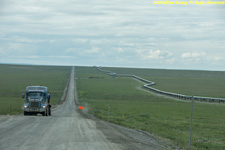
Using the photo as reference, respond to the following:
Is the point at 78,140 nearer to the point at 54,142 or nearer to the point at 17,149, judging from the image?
the point at 54,142

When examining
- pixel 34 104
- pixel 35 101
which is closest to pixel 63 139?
pixel 35 101

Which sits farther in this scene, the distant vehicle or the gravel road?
the distant vehicle

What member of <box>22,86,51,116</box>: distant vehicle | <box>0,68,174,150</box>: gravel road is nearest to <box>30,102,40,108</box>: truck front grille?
<box>22,86,51,116</box>: distant vehicle

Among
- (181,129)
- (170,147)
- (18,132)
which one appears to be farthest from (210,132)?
(18,132)

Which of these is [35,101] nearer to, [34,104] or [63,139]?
[34,104]

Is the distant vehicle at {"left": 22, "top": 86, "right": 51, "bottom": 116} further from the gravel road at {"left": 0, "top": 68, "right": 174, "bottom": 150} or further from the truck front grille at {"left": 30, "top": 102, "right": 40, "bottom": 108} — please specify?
the gravel road at {"left": 0, "top": 68, "right": 174, "bottom": 150}

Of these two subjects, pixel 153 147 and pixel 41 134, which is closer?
pixel 153 147

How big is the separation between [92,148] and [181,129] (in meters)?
13.7

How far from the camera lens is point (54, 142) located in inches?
678

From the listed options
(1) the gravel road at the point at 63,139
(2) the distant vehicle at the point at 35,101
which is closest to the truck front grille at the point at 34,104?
(2) the distant vehicle at the point at 35,101

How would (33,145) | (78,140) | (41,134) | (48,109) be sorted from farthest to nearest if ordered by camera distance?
(48,109) → (41,134) → (78,140) → (33,145)

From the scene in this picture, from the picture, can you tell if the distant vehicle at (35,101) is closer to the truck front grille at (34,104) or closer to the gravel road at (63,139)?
the truck front grille at (34,104)

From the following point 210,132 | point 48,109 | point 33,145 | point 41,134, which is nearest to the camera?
point 33,145

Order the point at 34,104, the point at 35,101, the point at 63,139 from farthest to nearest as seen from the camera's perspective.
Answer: the point at 34,104 → the point at 35,101 → the point at 63,139
